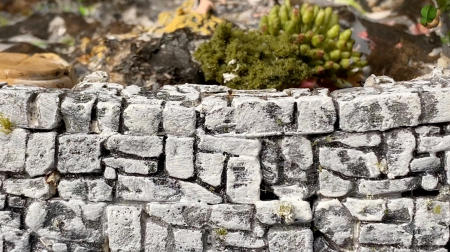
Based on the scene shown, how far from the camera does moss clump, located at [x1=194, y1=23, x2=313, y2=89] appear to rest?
10.2 feet

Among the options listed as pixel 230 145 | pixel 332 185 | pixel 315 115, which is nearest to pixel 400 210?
pixel 332 185

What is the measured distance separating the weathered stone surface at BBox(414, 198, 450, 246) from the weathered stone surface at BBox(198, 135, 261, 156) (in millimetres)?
839

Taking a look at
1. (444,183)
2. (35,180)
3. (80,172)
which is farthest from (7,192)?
(444,183)

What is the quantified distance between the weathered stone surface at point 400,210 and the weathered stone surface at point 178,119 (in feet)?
3.36

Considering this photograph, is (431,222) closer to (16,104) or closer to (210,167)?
(210,167)

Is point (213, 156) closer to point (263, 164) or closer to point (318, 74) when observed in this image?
point (263, 164)

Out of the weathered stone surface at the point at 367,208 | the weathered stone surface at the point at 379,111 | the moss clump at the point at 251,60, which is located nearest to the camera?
the weathered stone surface at the point at 379,111

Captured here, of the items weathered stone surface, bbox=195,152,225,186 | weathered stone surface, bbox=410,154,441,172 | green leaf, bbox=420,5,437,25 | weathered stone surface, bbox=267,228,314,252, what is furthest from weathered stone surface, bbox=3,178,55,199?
green leaf, bbox=420,5,437,25

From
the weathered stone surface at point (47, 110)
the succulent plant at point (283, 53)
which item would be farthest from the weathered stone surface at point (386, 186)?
the weathered stone surface at point (47, 110)

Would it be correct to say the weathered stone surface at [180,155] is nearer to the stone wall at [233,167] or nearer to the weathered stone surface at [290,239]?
the stone wall at [233,167]

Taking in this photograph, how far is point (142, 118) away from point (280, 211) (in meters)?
0.80

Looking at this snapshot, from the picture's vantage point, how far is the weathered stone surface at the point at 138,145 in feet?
8.50

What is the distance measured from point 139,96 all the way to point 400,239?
1.46 metres

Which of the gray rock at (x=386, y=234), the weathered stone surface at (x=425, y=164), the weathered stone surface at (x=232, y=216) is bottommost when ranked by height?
the gray rock at (x=386, y=234)
